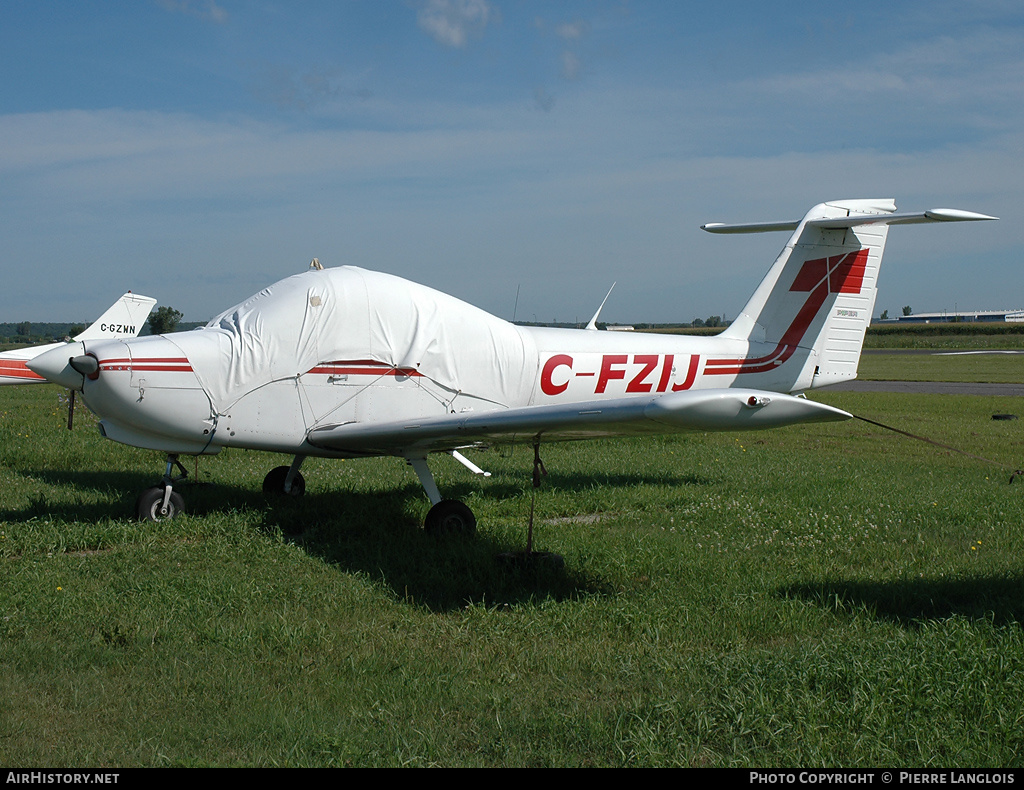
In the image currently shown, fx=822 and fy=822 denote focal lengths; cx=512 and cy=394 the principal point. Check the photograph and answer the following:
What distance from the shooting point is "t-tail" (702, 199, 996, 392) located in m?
10.1

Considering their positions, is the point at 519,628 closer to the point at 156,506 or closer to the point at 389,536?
the point at 389,536

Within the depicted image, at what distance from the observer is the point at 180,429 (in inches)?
281

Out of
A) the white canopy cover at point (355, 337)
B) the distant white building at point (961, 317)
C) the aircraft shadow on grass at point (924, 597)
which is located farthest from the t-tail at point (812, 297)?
the distant white building at point (961, 317)

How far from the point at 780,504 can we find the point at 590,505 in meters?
1.88

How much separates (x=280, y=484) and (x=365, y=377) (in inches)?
80.6

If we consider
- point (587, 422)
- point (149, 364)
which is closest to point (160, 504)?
point (149, 364)

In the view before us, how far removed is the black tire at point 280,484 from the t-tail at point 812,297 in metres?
5.34

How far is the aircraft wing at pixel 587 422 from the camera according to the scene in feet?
14.9

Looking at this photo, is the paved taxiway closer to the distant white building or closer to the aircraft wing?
the aircraft wing

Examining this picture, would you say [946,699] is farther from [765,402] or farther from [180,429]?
[180,429]

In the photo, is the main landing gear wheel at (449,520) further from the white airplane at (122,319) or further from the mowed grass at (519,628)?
the white airplane at (122,319)

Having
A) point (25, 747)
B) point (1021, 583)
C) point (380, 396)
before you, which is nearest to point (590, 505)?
point (380, 396)

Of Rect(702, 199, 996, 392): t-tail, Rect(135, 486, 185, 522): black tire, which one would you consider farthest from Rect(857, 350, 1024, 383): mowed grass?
Rect(135, 486, 185, 522): black tire

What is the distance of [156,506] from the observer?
24.2 ft
